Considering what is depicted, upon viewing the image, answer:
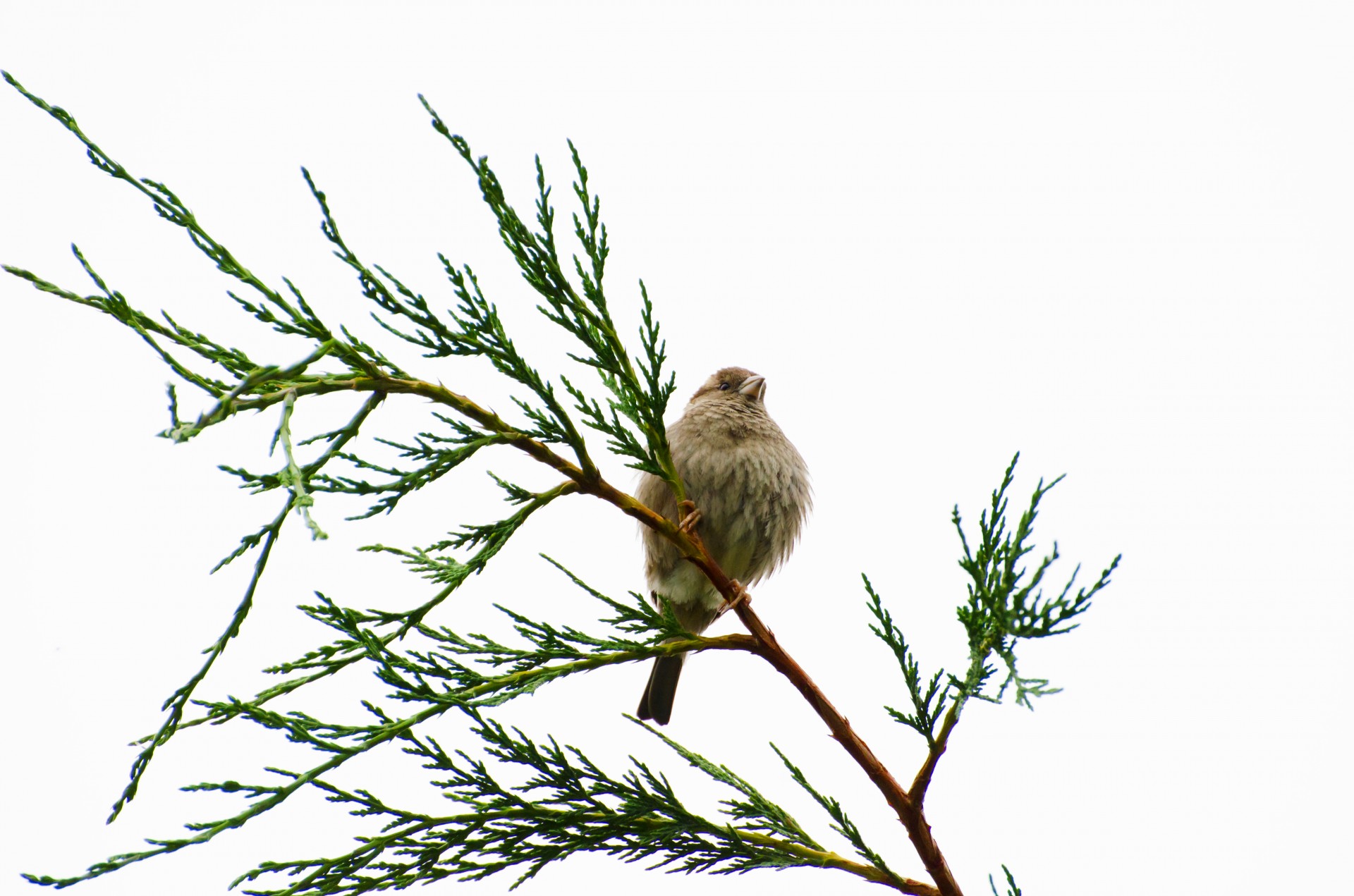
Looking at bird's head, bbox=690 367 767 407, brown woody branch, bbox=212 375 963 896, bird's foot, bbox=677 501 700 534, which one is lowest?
brown woody branch, bbox=212 375 963 896

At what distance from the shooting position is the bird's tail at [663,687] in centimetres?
541

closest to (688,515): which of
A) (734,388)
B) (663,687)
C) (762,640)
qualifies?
(762,640)

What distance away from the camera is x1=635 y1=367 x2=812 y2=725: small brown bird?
4836 mm

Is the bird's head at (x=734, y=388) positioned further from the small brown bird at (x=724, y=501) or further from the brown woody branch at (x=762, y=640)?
the brown woody branch at (x=762, y=640)

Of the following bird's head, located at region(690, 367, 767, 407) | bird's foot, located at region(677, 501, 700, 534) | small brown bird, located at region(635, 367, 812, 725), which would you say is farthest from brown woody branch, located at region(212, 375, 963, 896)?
bird's head, located at region(690, 367, 767, 407)

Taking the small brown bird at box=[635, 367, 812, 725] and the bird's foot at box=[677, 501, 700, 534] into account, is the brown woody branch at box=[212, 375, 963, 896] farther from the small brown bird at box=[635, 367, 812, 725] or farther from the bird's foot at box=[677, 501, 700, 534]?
the small brown bird at box=[635, 367, 812, 725]

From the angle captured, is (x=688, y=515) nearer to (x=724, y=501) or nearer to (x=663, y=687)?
(x=724, y=501)

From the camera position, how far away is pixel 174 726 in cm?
200

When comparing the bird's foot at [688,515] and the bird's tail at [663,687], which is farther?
the bird's tail at [663,687]

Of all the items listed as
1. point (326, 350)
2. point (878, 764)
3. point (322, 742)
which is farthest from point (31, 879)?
point (878, 764)

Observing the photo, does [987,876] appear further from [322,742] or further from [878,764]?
[322,742]

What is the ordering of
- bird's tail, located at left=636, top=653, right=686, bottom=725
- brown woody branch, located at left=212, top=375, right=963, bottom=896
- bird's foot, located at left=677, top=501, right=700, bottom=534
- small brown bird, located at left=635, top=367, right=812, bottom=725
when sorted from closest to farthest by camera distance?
1. brown woody branch, located at left=212, top=375, right=963, bottom=896
2. bird's foot, located at left=677, top=501, right=700, bottom=534
3. small brown bird, located at left=635, top=367, right=812, bottom=725
4. bird's tail, located at left=636, top=653, right=686, bottom=725

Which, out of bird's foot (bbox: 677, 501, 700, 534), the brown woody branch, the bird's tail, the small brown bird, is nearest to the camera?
the brown woody branch

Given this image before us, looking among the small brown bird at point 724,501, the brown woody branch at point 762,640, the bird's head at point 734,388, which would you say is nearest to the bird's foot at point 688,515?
the brown woody branch at point 762,640
